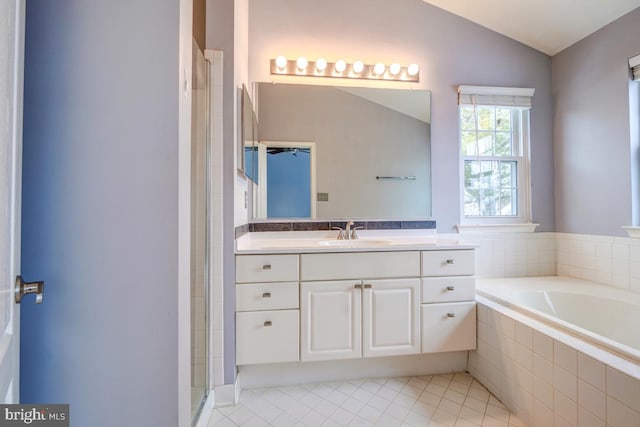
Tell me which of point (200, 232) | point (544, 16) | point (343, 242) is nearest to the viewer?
point (200, 232)

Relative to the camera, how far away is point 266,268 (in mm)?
1737

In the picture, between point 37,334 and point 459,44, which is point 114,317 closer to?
point 37,334

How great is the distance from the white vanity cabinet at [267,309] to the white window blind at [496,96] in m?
1.94

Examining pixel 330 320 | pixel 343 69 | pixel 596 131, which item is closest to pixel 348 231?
pixel 330 320

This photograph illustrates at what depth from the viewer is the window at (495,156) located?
252 centimetres

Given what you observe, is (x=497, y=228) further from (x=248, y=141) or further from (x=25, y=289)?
(x=25, y=289)

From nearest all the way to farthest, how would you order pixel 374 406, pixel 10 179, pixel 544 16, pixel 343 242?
1. pixel 10 179
2. pixel 374 406
3. pixel 343 242
4. pixel 544 16

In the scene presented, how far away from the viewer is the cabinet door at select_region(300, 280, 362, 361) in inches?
69.9

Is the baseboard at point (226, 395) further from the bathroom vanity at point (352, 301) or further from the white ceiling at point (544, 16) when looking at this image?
the white ceiling at point (544, 16)

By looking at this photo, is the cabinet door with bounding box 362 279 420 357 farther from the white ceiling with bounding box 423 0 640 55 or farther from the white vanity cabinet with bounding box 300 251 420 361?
the white ceiling with bounding box 423 0 640 55

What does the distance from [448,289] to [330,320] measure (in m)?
0.77

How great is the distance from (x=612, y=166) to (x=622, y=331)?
3.68 feet

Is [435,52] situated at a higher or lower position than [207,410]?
higher

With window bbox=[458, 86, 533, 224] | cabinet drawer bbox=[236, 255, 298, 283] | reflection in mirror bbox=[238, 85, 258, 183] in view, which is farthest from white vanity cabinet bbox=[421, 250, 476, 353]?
reflection in mirror bbox=[238, 85, 258, 183]
